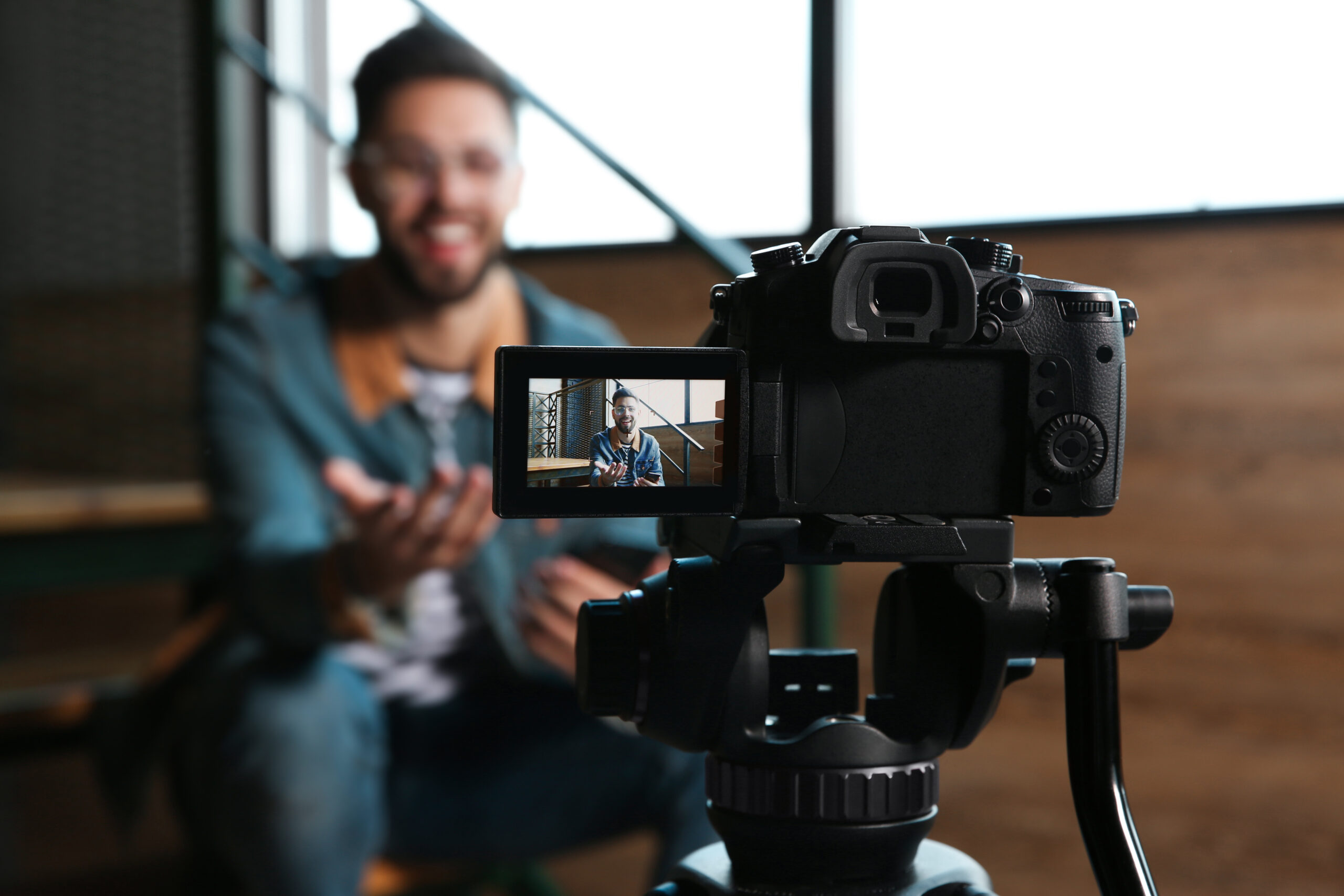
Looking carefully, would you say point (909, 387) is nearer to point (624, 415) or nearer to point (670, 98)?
point (624, 415)

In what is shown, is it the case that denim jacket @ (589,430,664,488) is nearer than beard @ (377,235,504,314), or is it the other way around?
denim jacket @ (589,430,664,488)

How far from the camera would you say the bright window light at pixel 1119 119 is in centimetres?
45

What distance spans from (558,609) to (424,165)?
0.44 metres

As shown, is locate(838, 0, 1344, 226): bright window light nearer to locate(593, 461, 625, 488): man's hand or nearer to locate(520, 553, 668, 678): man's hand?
locate(593, 461, 625, 488): man's hand

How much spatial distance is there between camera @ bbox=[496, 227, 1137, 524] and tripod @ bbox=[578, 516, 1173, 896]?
0.4 inches

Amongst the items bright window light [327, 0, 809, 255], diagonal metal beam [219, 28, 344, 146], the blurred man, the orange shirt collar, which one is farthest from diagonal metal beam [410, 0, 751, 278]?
diagonal metal beam [219, 28, 344, 146]

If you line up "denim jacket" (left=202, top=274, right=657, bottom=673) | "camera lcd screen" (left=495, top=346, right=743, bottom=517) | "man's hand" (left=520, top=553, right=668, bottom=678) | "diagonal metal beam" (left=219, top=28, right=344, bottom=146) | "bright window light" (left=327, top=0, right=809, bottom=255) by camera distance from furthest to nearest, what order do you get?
"diagonal metal beam" (left=219, top=28, right=344, bottom=146) → "denim jacket" (left=202, top=274, right=657, bottom=673) → "man's hand" (left=520, top=553, right=668, bottom=678) → "bright window light" (left=327, top=0, right=809, bottom=255) → "camera lcd screen" (left=495, top=346, right=743, bottom=517)

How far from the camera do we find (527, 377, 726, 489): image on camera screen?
0.89ft

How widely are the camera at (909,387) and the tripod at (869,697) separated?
11 mm

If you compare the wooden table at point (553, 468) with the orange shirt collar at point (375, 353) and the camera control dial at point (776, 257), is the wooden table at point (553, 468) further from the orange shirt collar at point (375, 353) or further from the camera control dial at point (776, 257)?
the orange shirt collar at point (375, 353)

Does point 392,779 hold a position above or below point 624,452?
below

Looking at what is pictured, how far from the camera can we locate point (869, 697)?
1.16 feet

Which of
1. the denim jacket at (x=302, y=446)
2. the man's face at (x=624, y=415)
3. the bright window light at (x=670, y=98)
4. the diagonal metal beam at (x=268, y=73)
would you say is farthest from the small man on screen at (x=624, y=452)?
the diagonal metal beam at (x=268, y=73)

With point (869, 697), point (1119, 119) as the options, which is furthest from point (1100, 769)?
point (1119, 119)
